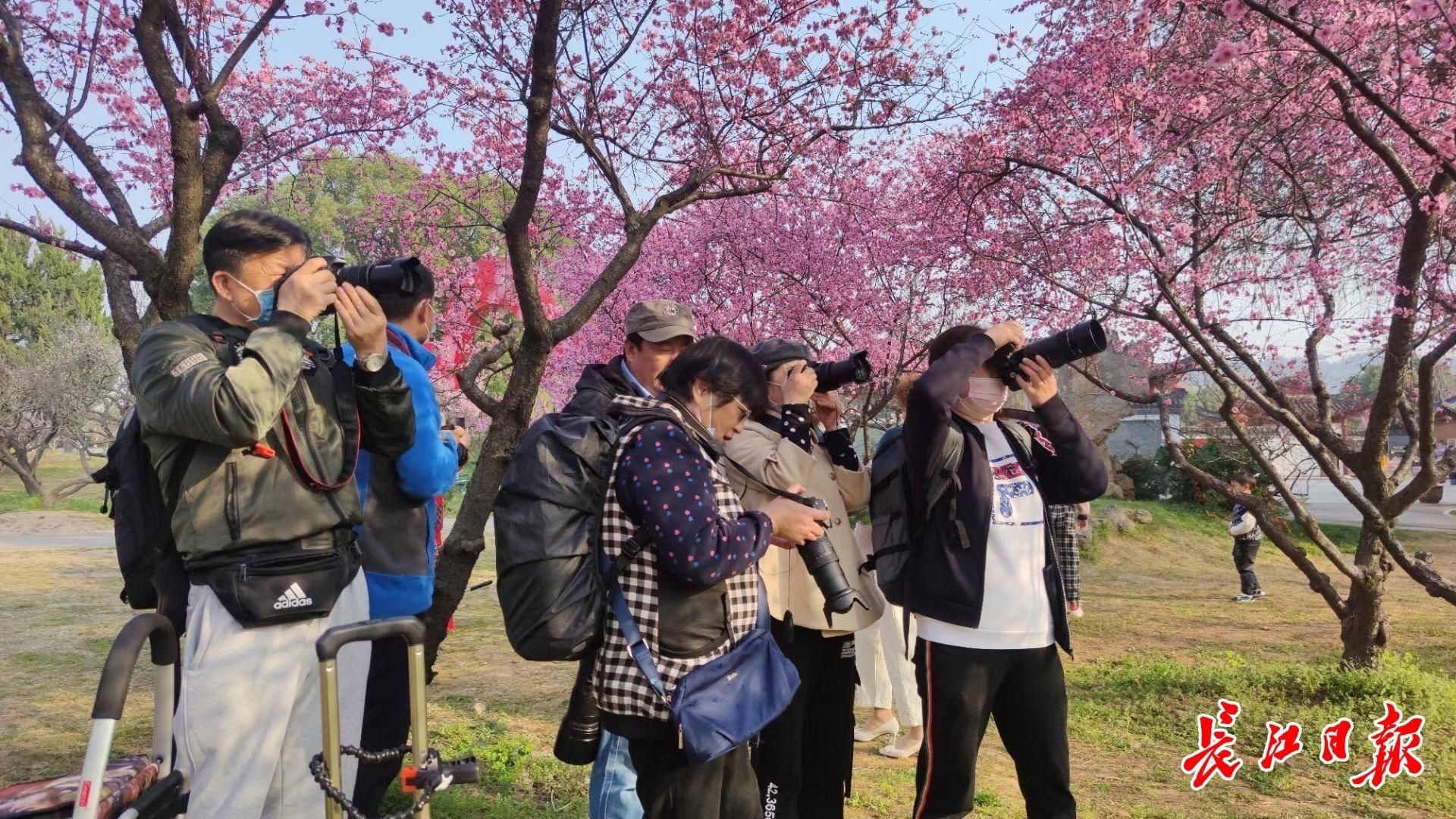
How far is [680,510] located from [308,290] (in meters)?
0.97

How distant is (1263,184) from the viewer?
20.6ft

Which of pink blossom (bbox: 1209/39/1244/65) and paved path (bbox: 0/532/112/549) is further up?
A: pink blossom (bbox: 1209/39/1244/65)

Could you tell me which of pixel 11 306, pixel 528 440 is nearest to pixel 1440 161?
pixel 528 440

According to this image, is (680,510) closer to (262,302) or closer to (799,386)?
(262,302)

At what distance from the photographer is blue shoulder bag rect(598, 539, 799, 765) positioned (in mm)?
1953

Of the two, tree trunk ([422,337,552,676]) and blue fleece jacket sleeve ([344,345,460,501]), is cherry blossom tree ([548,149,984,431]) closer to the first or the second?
tree trunk ([422,337,552,676])

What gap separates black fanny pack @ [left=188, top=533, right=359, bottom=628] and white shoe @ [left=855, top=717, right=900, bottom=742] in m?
3.53

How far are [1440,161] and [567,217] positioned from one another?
28.8 feet

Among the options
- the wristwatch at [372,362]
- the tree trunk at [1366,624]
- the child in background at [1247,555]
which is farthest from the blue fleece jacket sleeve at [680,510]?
the child in background at [1247,555]

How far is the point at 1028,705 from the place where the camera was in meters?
2.65

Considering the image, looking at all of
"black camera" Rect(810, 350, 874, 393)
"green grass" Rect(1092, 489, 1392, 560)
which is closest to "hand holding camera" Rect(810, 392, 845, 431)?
"black camera" Rect(810, 350, 874, 393)

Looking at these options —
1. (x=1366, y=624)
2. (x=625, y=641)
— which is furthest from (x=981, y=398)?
(x=1366, y=624)

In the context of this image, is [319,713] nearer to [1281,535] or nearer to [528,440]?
[528,440]

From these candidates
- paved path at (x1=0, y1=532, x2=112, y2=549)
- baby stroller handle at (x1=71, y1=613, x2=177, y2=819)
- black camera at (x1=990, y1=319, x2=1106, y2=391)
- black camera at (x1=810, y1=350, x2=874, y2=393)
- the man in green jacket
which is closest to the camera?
baby stroller handle at (x1=71, y1=613, x2=177, y2=819)
